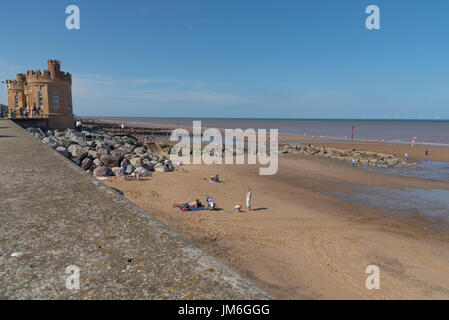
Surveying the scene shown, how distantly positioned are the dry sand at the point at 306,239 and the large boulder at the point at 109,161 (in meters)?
A: 2.92

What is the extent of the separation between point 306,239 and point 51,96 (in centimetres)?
2903

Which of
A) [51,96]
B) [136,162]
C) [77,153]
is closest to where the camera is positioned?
[77,153]

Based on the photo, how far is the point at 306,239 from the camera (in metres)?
9.94

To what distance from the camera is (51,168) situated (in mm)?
6160

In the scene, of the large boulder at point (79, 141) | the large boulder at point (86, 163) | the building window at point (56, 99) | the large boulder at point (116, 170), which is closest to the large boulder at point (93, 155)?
the large boulder at point (86, 163)

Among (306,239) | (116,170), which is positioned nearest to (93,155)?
(116,170)

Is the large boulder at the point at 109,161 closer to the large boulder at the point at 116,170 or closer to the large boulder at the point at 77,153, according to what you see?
the large boulder at the point at 116,170

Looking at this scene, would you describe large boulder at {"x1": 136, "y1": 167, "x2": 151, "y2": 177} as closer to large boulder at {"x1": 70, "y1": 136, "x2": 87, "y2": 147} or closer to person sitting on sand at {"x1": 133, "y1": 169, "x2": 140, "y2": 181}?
person sitting on sand at {"x1": 133, "y1": 169, "x2": 140, "y2": 181}

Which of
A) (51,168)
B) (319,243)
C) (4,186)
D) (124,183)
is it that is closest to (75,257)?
(4,186)

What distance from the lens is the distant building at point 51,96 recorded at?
26766 millimetres

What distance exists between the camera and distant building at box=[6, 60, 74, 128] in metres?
26.8

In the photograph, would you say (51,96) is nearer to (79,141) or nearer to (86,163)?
(79,141)

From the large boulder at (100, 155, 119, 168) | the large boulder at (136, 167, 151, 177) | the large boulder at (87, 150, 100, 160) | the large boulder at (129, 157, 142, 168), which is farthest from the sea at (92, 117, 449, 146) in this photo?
the large boulder at (87, 150, 100, 160)

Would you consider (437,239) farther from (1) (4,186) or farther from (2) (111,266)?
(1) (4,186)
